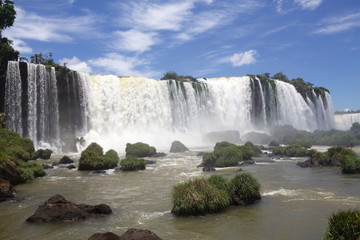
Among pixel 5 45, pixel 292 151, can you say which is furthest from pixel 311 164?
pixel 5 45

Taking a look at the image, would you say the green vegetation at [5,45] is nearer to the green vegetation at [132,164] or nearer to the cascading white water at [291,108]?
the green vegetation at [132,164]

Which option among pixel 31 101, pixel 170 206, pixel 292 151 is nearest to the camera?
pixel 170 206

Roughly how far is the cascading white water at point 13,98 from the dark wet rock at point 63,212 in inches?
1102

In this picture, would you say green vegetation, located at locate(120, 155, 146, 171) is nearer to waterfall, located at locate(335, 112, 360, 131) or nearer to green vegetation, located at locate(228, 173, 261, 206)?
green vegetation, located at locate(228, 173, 261, 206)

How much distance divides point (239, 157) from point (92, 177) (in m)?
11.2

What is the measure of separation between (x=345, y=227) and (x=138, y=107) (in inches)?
1618

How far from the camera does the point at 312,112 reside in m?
69.7

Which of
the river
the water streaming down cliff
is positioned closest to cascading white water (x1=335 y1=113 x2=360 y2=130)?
the water streaming down cliff

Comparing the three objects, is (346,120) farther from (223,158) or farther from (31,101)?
(31,101)

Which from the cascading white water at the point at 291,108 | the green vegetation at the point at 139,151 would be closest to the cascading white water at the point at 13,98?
the green vegetation at the point at 139,151

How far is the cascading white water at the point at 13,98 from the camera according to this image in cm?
3341

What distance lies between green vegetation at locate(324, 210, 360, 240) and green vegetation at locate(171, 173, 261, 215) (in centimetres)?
406

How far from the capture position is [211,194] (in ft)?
31.6

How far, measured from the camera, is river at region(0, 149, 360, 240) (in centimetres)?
781
